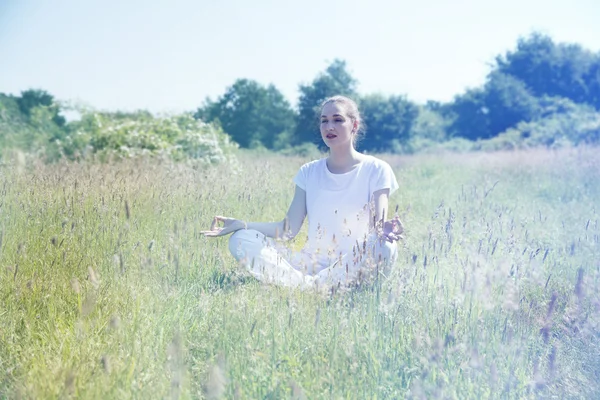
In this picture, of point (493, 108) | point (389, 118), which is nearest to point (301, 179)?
point (389, 118)

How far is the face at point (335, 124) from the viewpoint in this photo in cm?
354

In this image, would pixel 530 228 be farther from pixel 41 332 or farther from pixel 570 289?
pixel 41 332

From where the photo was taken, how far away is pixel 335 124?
3568 mm

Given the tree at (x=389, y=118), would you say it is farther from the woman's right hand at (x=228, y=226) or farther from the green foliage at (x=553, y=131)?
the woman's right hand at (x=228, y=226)

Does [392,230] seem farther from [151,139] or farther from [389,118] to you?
[389,118]

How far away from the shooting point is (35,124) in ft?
48.5

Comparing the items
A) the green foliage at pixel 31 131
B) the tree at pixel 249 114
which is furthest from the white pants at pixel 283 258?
the tree at pixel 249 114

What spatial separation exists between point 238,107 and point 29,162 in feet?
74.8

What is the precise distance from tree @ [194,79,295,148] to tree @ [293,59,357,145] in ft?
8.11

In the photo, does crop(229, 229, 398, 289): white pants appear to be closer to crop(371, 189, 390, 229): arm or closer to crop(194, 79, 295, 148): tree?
crop(371, 189, 390, 229): arm

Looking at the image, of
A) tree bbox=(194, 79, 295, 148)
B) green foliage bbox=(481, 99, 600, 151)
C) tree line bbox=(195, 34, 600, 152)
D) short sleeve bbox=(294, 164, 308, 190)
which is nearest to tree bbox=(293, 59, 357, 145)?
tree line bbox=(195, 34, 600, 152)

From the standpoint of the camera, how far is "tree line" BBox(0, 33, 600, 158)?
10086mm

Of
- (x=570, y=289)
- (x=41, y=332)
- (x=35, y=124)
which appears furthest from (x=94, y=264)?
(x=35, y=124)

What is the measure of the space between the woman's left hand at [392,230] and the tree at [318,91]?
19414 millimetres
